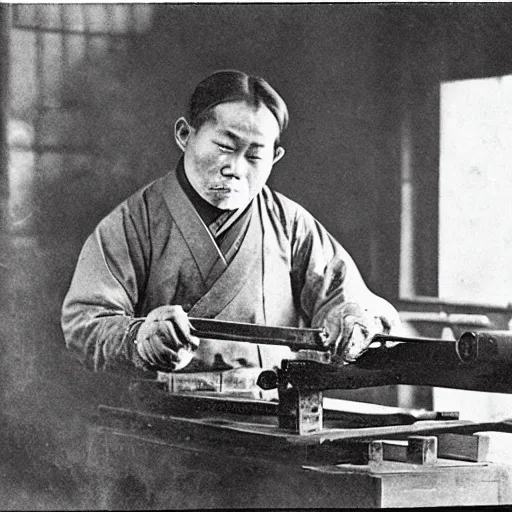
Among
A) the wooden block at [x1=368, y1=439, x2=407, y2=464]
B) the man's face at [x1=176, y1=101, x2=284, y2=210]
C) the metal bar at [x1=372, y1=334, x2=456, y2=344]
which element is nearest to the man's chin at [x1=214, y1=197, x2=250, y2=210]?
the man's face at [x1=176, y1=101, x2=284, y2=210]

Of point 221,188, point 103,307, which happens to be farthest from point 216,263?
point 103,307

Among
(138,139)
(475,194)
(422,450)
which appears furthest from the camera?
(475,194)

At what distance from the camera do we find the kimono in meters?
2.36

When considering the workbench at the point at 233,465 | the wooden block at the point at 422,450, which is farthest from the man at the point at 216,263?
the wooden block at the point at 422,450

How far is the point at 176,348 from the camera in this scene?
2334mm

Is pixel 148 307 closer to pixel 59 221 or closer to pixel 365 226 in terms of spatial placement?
pixel 59 221

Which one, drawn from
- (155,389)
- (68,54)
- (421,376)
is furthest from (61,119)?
(421,376)

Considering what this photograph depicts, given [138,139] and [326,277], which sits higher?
[138,139]

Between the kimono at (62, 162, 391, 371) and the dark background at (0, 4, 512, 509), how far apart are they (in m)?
0.04

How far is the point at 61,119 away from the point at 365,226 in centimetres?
76

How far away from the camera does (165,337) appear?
91.9 inches

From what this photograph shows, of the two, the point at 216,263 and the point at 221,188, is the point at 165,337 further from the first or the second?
the point at 221,188

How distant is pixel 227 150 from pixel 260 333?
433mm

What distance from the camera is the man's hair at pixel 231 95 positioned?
2.41 metres
